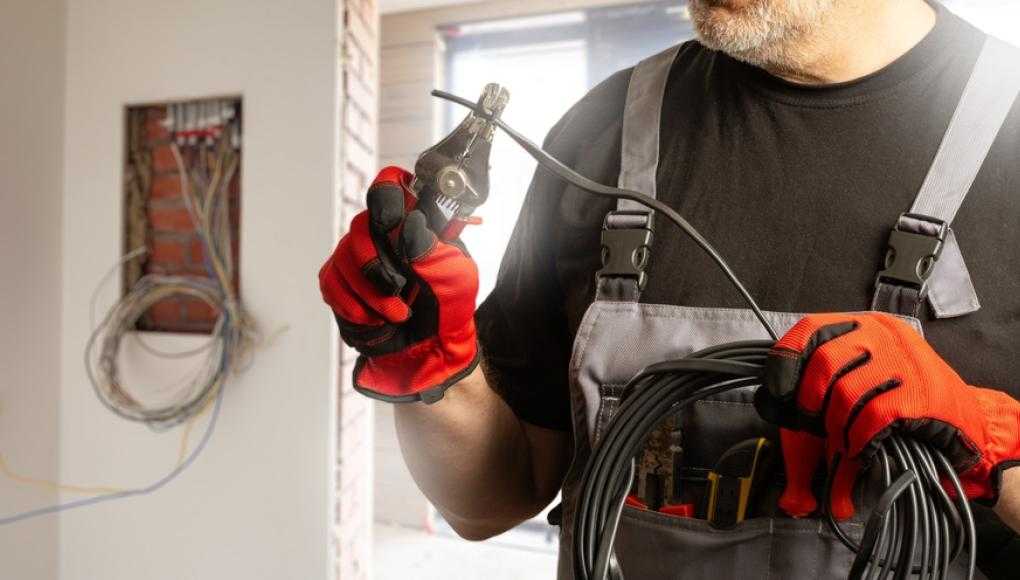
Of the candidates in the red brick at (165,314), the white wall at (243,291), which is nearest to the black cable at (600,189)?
the white wall at (243,291)

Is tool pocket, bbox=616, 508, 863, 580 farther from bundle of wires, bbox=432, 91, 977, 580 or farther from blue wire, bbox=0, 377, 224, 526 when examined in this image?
blue wire, bbox=0, 377, 224, 526

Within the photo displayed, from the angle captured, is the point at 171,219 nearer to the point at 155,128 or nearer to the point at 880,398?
the point at 155,128

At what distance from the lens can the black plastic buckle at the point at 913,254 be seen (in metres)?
0.52

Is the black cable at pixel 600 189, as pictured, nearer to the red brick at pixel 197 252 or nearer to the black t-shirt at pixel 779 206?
the black t-shirt at pixel 779 206

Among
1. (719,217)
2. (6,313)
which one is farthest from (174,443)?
(719,217)

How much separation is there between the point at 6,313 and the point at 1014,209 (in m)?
2.09

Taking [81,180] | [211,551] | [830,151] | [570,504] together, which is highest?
[81,180]

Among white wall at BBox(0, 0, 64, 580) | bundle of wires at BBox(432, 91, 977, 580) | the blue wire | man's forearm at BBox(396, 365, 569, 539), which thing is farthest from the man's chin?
white wall at BBox(0, 0, 64, 580)

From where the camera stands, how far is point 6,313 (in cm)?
166

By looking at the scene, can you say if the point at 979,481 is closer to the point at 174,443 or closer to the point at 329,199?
the point at 329,199

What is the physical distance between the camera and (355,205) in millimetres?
1769

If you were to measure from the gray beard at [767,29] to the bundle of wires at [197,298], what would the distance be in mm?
1453

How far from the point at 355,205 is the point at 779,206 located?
1362 mm

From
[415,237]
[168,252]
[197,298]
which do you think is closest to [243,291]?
[197,298]
